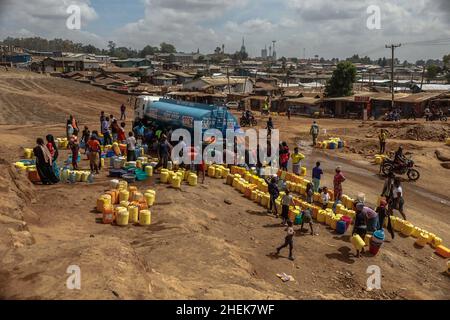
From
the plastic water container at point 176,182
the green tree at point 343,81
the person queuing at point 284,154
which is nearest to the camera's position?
the plastic water container at point 176,182

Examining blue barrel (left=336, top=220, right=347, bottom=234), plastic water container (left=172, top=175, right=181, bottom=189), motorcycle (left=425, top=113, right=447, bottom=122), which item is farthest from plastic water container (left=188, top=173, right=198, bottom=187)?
motorcycle (left=425, top=113, right=447, bottom=122)

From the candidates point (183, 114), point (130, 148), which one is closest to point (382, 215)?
point (130, 148)

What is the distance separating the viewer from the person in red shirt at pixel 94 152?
54.7 ft

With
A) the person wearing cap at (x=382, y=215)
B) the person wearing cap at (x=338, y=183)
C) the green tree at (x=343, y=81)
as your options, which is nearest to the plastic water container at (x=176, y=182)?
the person wearing cap at (x=338, y=183)

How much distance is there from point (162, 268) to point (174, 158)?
9.46 metres

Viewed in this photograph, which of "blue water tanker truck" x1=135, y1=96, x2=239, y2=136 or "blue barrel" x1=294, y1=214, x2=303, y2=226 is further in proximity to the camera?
"blue water tanker truck" x1=135, y1=96, x2=239, y2=136

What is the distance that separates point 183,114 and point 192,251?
42.2ft

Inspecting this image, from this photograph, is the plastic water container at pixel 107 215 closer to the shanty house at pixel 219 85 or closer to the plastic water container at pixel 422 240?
the plastic water container at pixel 422 240

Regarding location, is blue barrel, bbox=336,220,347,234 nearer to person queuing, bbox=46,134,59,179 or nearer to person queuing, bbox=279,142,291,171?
person queuing, bbox=279,142,291,171

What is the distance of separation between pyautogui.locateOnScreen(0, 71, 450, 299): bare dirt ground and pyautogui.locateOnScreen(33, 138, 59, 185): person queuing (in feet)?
1.83

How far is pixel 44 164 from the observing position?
49.5 ft

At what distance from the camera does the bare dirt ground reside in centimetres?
746

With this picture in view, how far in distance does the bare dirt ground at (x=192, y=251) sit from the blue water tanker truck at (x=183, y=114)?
461 cm

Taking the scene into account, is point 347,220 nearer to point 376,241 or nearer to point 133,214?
point 376,241
